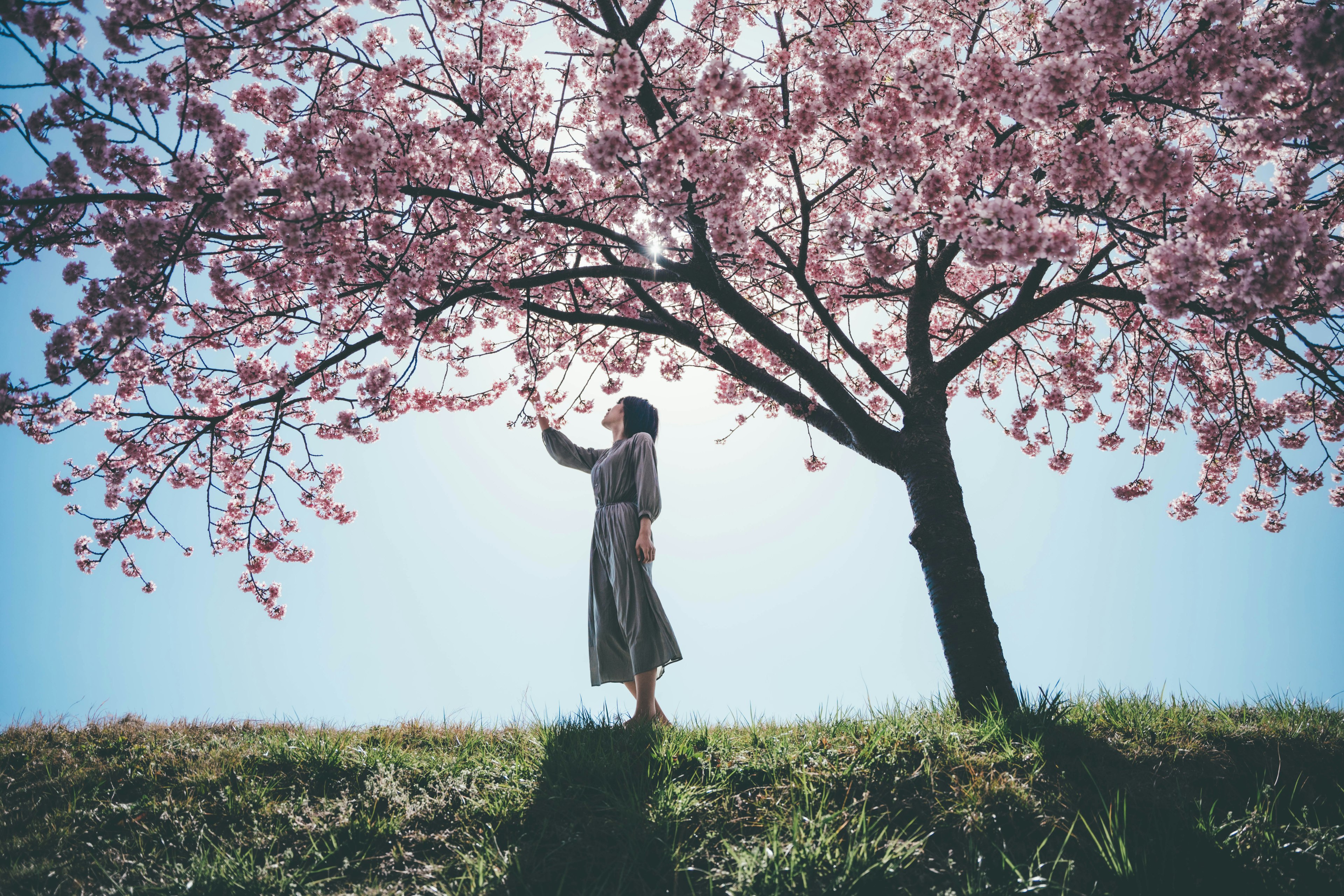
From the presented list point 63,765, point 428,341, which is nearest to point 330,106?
point 428,341

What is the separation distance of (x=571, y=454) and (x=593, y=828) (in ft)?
10.00

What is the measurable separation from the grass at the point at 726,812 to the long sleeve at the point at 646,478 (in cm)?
146

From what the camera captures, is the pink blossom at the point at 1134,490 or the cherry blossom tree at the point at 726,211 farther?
the pink blossom at the point at 1134,490

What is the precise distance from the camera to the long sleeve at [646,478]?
4.25 metres

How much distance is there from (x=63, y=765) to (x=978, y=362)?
8397mm

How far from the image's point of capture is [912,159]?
3828 mm

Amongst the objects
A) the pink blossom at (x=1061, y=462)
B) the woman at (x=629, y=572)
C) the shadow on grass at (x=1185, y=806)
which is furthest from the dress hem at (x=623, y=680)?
the pink blossom at (x=1061, y=462)

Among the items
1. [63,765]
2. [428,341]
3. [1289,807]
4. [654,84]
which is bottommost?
[1289,807]

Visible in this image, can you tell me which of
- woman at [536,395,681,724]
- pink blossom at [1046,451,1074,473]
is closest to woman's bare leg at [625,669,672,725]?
woman at [536,395,681,724]

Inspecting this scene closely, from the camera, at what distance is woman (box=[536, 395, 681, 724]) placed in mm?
4027

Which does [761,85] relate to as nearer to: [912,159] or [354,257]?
[912,159]

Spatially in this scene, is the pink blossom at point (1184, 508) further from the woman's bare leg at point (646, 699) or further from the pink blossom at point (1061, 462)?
the woman's bare leg at point (646, 699)

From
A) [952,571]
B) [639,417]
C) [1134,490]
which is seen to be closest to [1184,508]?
[1134,490]

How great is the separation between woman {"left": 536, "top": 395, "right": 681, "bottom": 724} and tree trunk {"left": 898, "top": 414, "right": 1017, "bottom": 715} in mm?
1797
